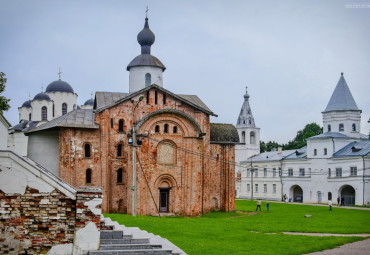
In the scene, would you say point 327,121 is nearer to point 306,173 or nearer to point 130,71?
point 306,173

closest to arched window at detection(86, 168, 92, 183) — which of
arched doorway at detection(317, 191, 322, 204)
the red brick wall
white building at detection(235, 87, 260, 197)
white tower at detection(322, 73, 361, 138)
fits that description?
the red brick wall

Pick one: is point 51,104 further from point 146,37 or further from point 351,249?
point 351,249

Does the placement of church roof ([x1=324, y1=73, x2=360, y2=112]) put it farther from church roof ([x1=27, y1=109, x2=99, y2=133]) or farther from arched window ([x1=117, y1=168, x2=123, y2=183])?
church roof ([x1=27, y1=109, x2=99, y2=133])

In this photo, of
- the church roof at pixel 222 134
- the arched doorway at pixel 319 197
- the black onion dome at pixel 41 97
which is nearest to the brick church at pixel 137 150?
the church roof at pixel 222 134

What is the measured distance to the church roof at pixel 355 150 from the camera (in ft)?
181

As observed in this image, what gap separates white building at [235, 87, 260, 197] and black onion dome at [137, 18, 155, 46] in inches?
1960

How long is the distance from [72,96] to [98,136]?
96.6ft

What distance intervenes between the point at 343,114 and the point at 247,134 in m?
30.4

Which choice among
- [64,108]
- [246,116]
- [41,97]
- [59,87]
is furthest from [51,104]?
[246,116]

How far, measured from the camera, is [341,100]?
63344mm

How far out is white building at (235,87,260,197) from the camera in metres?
90.9

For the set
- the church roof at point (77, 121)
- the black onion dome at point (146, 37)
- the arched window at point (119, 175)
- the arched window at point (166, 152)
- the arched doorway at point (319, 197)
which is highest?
the black onion dome at point (146, 37)

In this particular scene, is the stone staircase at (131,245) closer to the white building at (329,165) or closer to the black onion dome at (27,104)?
the white building at (329,165)

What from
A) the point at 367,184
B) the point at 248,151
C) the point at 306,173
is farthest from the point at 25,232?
the point at 248,151
